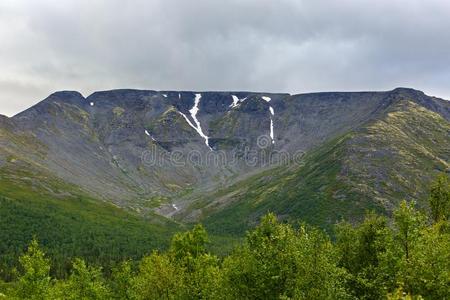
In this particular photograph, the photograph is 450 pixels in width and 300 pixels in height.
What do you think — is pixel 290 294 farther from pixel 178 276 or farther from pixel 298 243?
pixel 178 276

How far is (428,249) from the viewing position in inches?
1419

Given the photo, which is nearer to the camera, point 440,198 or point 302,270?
point 302,270

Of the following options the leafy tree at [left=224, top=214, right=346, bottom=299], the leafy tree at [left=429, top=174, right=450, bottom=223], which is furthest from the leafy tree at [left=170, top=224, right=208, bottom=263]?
the leafy tree at [left=429, top=174, right=450, bottom=223]

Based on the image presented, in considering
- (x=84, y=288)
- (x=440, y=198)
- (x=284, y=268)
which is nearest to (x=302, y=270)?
(x=284, y=268)

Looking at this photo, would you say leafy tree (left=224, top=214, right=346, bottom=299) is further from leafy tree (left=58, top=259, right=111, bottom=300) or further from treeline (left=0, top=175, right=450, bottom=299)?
leafy tree (left=58, top=259, right=111, bottom=300)

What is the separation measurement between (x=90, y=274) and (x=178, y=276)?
42.9 ft

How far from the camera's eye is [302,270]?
3709cm

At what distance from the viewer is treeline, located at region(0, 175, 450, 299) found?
1384 inches

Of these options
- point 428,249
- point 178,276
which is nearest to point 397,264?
point 428,249

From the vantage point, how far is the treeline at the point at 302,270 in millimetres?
35156

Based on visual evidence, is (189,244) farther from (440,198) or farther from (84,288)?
(440,198)

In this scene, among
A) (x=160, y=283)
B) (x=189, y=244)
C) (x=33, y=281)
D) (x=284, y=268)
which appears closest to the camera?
(x=284, y=268)

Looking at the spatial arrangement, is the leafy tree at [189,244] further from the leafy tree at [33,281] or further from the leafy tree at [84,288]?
the leafy tree at [33,281]

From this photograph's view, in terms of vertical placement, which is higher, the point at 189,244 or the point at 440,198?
the point at 440,198
